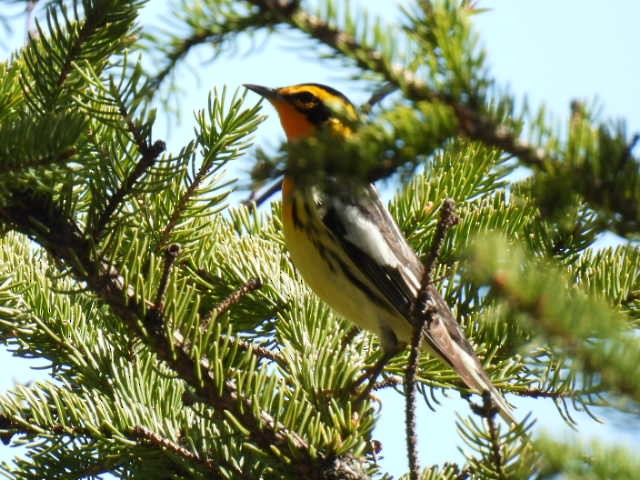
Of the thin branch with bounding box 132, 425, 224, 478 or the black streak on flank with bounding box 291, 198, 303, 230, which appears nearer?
the thin branch with bounding box 132, 425, 224, 478

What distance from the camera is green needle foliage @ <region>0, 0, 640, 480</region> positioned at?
885 mm

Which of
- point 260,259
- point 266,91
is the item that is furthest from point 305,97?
point 260,259

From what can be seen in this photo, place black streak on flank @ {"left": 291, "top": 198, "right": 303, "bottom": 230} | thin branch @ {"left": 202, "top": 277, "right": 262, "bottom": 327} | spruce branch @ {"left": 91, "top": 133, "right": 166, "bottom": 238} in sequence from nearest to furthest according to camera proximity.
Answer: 1. spruce branch @ {"left": 91, "top": 133, "right": 166, "bottom": 238}
2. thin branch @ {"left": 202, "top": 277, "right": 262, "bottom": 327}
3. black streak on flank @ {"left": 291, "top": 198, "right": 303, "bottom": 230}

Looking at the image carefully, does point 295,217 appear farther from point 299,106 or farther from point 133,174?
point 133,174

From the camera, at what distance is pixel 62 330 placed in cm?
183

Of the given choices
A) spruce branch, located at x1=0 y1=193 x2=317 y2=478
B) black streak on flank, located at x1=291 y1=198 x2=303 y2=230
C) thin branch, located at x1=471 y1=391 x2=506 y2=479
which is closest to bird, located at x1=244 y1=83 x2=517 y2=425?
black streak on flank, located at x1=291 y1=198 x2=303 y2=230

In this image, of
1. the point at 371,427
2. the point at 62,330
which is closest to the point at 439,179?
the point at 371,427

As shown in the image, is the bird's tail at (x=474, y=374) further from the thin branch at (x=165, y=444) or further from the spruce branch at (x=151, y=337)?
the thin branch at (x=165, y=444)

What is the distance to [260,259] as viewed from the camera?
2146mm

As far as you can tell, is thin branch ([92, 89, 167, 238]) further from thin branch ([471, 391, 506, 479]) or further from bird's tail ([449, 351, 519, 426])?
bird's tail ([449, 351, 519, 426])

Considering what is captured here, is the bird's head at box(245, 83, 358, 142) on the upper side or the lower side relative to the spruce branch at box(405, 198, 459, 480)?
upper

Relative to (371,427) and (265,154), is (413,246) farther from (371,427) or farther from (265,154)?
(265,154)

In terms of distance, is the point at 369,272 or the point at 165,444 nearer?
the point at 165,444

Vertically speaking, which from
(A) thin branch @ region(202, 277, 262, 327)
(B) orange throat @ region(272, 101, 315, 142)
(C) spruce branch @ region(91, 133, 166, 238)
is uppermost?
(B) orange throat @ region(272, 101, 315, 142)
